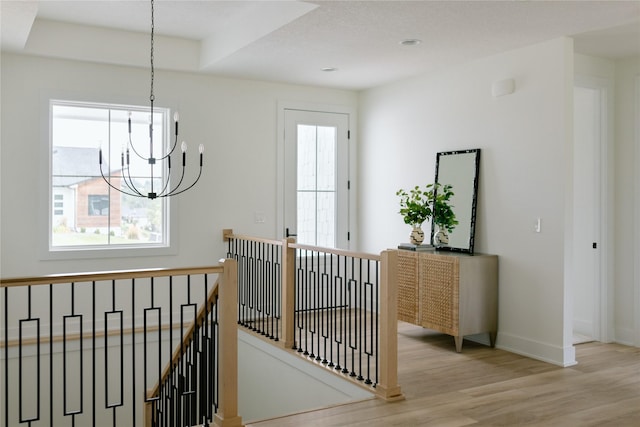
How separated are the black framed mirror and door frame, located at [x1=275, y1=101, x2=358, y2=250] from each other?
1481 mm

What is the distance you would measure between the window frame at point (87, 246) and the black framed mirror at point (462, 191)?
2640mm

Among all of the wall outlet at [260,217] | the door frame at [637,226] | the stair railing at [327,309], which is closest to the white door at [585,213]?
the door frame at [637,226]

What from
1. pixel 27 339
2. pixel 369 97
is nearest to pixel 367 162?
pixel 369 97

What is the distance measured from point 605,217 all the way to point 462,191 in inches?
51.1

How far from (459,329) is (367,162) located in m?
2.58

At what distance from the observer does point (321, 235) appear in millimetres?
6809

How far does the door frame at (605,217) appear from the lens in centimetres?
532

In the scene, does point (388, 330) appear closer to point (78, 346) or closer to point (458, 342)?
point (458, 342)

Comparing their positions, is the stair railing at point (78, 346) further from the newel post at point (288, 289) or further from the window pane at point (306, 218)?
the window pane at point (306, 218)

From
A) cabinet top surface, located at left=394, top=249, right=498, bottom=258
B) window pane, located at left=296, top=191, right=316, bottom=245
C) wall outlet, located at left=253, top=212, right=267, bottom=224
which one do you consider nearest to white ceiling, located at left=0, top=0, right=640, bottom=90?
window pane, located at left=296, top=191, right=316, bottom=245

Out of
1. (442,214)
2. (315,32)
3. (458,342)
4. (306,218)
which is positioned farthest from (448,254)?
(315,32)

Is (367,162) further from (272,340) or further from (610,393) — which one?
(610,393)

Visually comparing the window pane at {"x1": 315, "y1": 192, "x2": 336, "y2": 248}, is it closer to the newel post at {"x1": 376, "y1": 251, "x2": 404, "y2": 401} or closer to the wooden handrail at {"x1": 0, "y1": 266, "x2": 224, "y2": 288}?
the newel post at {"x1": 376, "y1": 251, "x2": 404, "y2": 401}

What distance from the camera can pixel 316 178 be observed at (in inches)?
267
